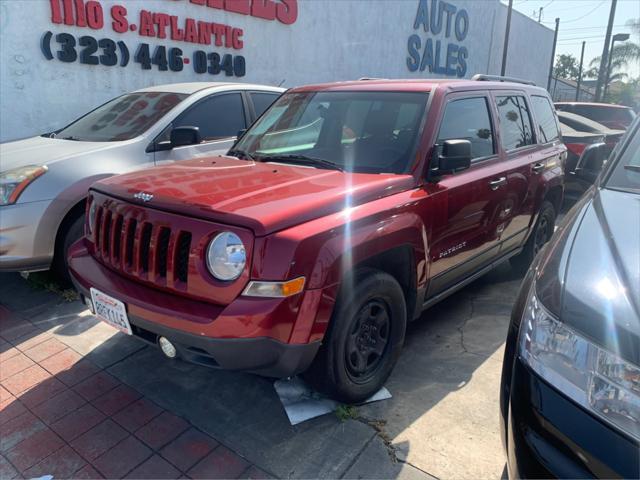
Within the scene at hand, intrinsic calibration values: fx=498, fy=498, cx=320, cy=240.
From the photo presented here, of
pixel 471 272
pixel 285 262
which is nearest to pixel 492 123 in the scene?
pixel 471 272

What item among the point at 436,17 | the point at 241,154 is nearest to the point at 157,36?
the point at 241,154

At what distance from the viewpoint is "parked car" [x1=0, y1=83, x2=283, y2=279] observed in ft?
12.4

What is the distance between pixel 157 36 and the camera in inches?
349

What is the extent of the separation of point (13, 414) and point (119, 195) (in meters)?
1.36

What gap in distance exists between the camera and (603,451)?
139 cm

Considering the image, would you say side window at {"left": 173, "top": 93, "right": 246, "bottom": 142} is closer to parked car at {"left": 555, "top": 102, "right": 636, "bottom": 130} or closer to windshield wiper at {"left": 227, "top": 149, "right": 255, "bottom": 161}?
windshield wiper at {"left": 227, "top": 149, "right": 255, "bottom": 161}

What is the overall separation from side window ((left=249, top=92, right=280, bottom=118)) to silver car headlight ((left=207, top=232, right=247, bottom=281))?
3465 millimetres

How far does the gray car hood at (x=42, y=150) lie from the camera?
13.1ft

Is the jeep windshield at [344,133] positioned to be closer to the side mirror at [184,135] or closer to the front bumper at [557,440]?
the side mirror at [184,135]

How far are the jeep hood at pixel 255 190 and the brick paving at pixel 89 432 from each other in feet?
3.81

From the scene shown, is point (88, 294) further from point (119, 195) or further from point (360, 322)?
point (360, 322)

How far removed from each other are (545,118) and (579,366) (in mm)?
3933

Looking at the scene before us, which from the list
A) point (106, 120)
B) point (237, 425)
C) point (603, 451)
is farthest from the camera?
point (106, 120)

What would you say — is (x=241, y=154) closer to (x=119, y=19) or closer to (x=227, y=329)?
(x=227, y=329)
